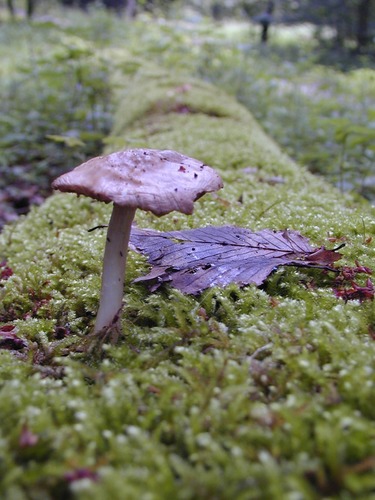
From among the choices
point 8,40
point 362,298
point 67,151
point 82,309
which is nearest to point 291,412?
point 362,298

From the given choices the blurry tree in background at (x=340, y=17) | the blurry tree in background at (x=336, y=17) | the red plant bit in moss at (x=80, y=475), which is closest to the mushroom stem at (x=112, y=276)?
the red plant bit in moss at (x=80, y=475)

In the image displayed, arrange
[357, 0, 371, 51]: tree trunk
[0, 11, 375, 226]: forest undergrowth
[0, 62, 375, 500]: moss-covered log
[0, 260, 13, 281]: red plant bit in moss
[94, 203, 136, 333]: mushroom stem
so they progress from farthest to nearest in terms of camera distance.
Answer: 1. [357, 0, 371, 51]: tree trunk
2. [0, 11, 375, 226]: forest undergrowth
3. [0, 260, 13, 281]: red plant bit in moss
4. [94, 203, 136, 333]: mushroom stem
5. [0, 62, 375, 500]: moss-covered log

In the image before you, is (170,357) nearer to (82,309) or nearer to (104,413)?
(104,413)

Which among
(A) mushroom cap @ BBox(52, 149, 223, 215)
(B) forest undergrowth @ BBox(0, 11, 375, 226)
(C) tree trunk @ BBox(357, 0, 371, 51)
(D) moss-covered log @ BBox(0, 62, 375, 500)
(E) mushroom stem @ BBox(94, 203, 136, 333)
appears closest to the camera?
(D) moss-covered log @ BBox(0, 62, 375, 500)

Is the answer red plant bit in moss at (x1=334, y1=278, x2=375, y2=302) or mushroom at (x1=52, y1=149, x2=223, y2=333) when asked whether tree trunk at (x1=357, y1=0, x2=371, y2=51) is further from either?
mushroom at (x1=52, y1=149, x2=223, y2=333)

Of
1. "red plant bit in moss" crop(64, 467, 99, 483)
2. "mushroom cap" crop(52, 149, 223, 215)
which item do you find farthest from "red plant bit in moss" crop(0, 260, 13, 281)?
"red plant bit in moss" crop(64, 467, 99, 483)

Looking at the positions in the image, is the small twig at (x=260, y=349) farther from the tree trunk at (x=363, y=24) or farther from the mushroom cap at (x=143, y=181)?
the tree trunk at (x=363, y=24)

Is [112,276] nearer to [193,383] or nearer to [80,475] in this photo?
[193,383]
